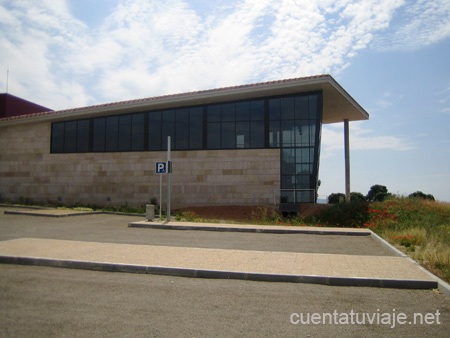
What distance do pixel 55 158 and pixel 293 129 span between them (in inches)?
713

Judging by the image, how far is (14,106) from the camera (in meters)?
37.6

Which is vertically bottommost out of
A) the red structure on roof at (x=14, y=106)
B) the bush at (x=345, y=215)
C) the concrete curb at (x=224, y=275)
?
the concrete curb at (x=224, y=275)

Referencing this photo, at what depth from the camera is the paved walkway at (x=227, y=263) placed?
7164mm

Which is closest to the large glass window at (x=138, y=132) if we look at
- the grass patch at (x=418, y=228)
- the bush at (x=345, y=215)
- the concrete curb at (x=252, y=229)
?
the concrete curb at (x=252, y=229)

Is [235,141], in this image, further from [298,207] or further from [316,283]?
[316,283]

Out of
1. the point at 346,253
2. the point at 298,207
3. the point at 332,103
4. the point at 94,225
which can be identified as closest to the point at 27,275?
the point at 346,253

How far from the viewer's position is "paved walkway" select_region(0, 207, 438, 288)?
716 centimetres

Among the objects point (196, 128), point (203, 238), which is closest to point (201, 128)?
point (196, 128)

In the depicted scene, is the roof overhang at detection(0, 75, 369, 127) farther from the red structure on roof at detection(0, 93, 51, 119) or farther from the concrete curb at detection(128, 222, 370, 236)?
the concrete curb at detection(128, 222, 370, 236)

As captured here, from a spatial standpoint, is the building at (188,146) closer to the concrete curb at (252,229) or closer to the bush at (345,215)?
the bush at (345,215)

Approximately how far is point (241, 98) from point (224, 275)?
18944mm

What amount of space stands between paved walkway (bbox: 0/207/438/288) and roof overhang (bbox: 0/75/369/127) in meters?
15.0

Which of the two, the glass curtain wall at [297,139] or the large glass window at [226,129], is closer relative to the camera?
the glass curtain wall at [297,139]

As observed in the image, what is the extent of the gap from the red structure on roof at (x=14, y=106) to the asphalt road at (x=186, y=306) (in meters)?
34.5
